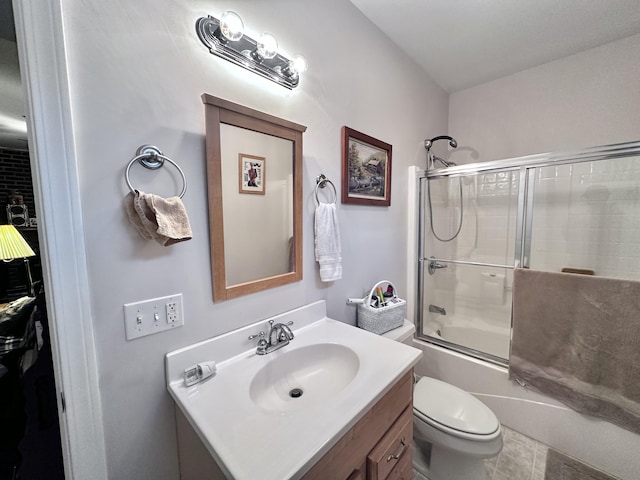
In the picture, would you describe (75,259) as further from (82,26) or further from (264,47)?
(264,47)

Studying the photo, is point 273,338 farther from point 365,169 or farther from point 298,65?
point 298,65

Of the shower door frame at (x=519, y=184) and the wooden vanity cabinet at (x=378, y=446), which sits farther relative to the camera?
the shower door frame at (x=519, y=184)

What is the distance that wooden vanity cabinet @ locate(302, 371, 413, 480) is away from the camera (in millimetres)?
684

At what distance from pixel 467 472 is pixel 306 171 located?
170 cm

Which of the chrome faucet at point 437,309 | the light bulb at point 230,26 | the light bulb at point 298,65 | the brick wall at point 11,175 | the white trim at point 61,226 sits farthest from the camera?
the chrome faucet at point 437,309

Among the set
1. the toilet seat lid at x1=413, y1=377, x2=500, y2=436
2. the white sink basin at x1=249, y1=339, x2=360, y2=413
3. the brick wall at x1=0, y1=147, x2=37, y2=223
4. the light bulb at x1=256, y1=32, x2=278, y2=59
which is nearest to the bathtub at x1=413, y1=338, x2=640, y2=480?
the toilet seat lid at x1=413, y1=377, x2=500, y2=436

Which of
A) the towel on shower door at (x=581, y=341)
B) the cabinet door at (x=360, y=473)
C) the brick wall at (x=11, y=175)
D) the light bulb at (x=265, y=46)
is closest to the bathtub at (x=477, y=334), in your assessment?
the towel on shower door at (x=581, y=341)

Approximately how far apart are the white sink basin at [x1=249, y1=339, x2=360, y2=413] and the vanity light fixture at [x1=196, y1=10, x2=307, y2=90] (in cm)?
114

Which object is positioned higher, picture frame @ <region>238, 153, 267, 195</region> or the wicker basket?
picture frame @ <region>238, 153, 267, 195</region>

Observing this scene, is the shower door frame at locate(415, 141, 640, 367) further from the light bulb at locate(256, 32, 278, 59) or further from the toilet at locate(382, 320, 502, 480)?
the light bulb at locate(256, 32, 278, 59)

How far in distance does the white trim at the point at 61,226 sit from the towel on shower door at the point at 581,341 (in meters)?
2.13

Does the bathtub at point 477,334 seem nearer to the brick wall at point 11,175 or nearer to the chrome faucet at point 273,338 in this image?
the chrome faucet at point 273,338

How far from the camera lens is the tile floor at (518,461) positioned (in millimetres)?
1385

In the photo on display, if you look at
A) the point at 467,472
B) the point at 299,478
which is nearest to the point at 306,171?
the point at 299,478
